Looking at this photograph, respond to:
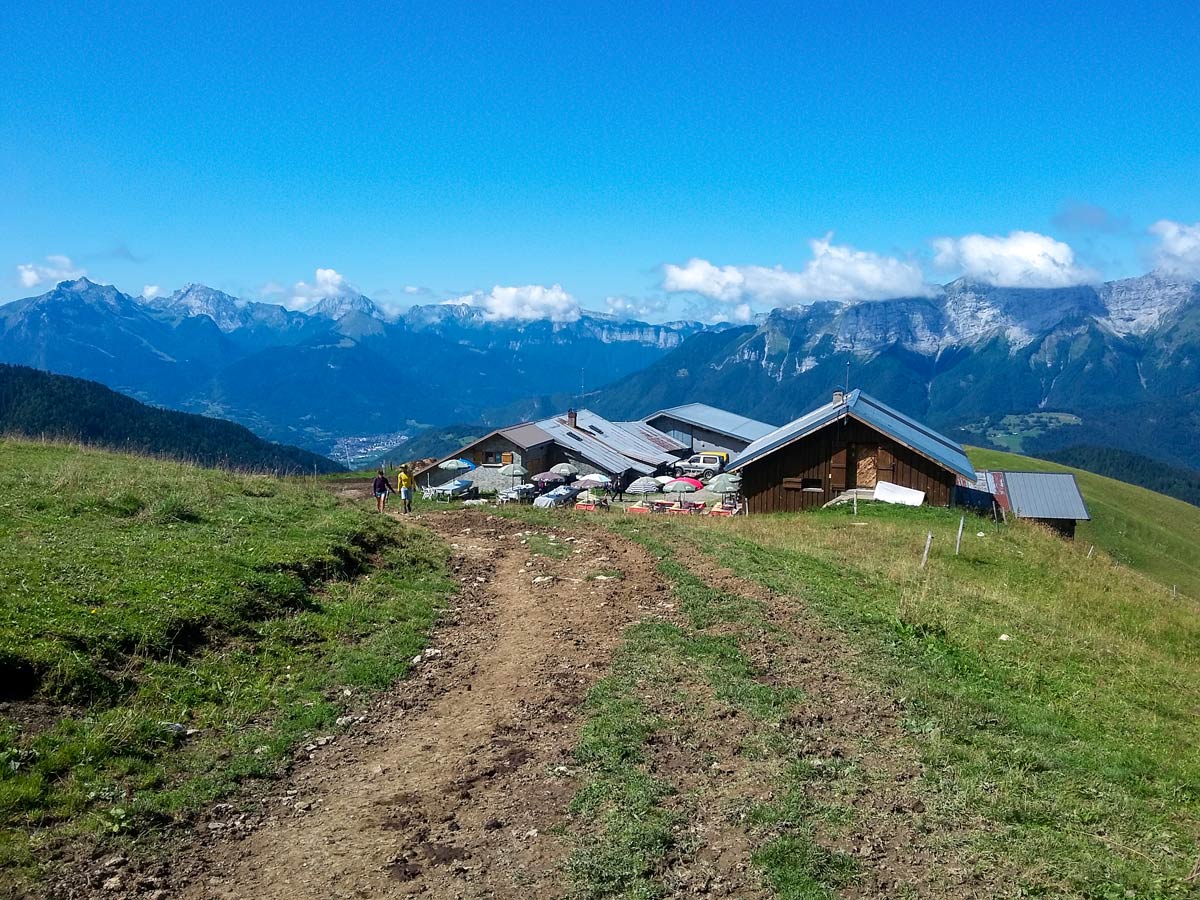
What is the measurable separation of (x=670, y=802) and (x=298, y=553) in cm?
1112

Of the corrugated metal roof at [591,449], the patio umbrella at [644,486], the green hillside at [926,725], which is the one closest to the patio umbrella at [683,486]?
the patio umbrella at [644,486]

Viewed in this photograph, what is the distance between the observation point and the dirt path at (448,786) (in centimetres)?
774

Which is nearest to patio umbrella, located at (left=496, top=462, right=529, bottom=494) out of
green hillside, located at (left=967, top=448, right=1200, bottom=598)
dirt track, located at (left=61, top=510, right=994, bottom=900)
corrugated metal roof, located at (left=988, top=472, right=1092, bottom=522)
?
corrugated metal roof, located at (left=988, top=472, right=1092, bottom=522)

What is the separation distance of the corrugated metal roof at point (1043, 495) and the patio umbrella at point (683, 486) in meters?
25.1

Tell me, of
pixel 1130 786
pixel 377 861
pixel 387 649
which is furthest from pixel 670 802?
pixel 387 649

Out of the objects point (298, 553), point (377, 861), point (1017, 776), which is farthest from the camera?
point (298, 553)

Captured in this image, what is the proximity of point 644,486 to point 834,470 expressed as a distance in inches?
1369

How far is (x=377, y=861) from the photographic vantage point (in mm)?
8008

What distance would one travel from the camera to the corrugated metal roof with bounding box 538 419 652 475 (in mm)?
82438

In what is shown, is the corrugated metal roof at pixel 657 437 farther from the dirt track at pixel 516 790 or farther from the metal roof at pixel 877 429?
the dirt track at pixel 516 790

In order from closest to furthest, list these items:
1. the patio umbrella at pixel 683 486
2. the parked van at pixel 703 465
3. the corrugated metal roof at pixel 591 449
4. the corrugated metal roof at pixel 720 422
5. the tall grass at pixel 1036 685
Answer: the tall grass at pixel 1036 685
the patio umbrella at pixel 683 486
the corrugated metal roof at pixel 591 449
the parked van at pixel 703 465
the corrugated metal roof at pixel 720 422

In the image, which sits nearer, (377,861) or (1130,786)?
(377,861)

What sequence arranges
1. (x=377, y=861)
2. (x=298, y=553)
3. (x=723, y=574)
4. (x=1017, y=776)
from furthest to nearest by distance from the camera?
(x=723, y=574) → (x=298, y=553) → (x=1017, y=776) → (x=377, y=861)

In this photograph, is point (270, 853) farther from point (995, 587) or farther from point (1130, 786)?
point (995, 587)
